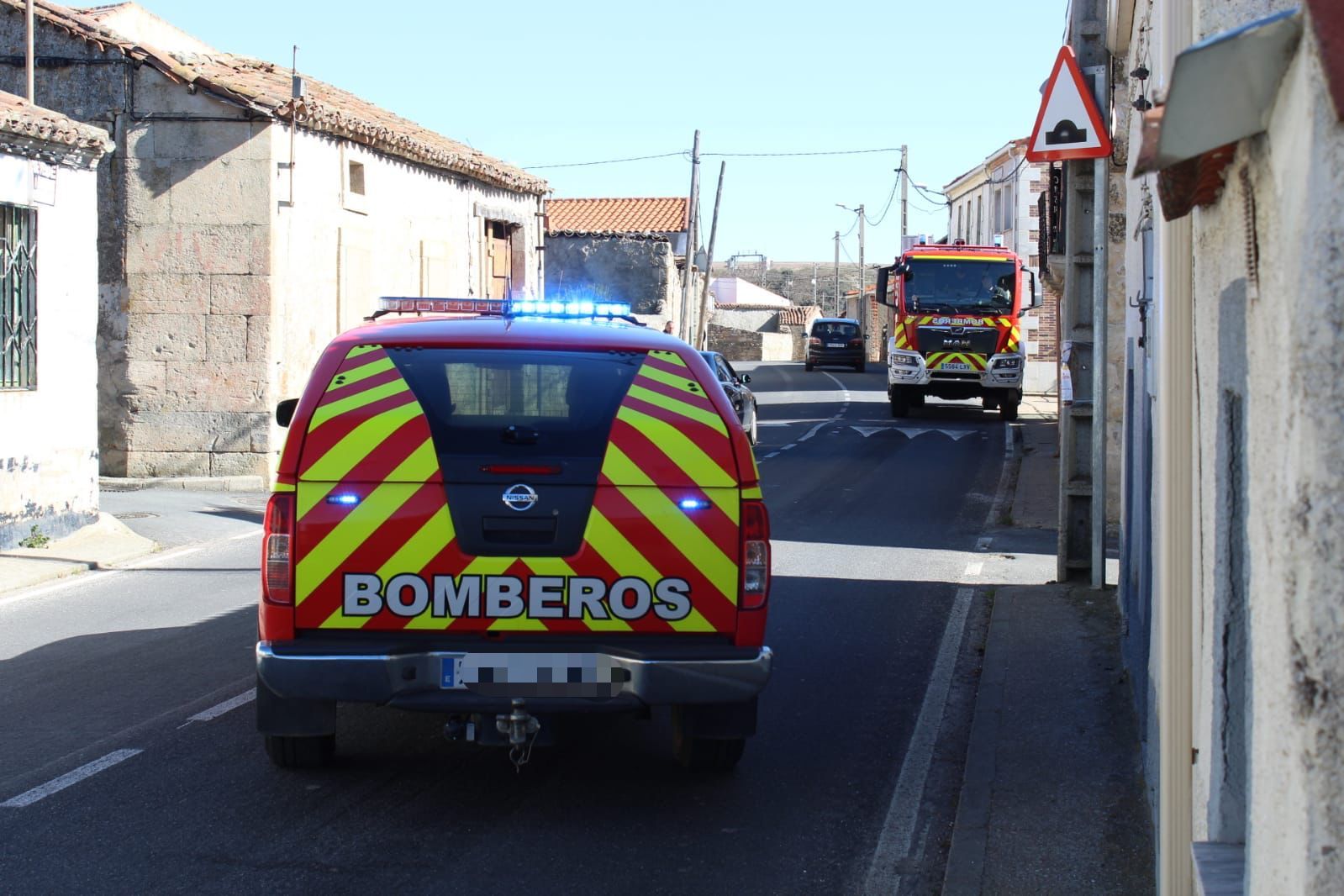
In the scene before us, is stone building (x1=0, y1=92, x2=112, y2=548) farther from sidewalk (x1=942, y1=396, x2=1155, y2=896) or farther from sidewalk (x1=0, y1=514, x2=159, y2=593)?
sidewalk (x1=942, y1=396, x2=1155, y2=896)

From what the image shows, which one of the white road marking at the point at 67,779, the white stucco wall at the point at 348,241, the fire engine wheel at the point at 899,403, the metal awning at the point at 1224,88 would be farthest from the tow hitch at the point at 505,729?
the fire engine wheel at the point at 899,403

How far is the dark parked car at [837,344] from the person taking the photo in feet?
166

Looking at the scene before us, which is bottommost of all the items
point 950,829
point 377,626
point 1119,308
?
point 950,829

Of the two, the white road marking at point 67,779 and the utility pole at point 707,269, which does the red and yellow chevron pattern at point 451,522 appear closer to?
the white road marking at point 67,779

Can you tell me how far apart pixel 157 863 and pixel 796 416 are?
2557 centimetres

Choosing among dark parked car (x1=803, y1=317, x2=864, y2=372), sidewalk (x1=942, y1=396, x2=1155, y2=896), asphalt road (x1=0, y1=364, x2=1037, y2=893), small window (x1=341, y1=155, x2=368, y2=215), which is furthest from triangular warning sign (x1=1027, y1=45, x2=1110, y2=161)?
dark parked car (x1=803, y1=317, x2=864, y2=372)

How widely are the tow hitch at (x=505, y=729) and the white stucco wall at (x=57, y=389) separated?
26.1 ft

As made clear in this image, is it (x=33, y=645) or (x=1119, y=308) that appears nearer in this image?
(x=33, y=645)

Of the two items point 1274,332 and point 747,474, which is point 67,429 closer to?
point 747,474

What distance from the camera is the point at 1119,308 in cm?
1341

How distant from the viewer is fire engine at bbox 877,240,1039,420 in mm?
27688

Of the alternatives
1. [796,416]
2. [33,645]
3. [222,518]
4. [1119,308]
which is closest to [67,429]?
[222,518]

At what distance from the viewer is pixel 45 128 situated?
39.5 ft

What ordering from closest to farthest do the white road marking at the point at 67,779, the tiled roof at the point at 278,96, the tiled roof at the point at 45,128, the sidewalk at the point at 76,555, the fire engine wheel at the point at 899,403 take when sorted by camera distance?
the white road marking at the point at 67,779 < the sidewalk at the point at 76,555 < the tiled roof at the point at 45,128 < the tiled roof at the point at 278,96 < the fire engine wheel at the point at 899,403
